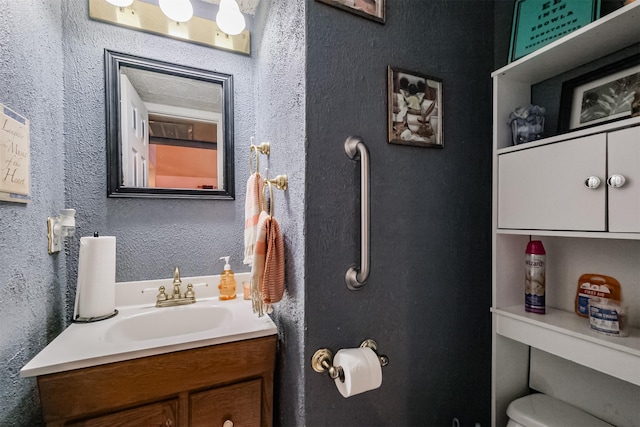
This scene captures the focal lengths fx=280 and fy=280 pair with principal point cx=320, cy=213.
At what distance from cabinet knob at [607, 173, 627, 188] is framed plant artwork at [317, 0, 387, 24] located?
798 mm

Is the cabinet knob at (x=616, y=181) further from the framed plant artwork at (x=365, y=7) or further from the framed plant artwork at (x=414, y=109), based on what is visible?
the framed plant artwork at (x=365, y=7)

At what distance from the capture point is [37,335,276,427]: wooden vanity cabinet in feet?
2.47

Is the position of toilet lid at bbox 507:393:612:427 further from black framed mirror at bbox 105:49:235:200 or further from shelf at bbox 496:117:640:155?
black framed mirror at bbox 105:49:235:200

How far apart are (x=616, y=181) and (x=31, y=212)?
166 cm

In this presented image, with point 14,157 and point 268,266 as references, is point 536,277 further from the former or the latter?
point 14,157

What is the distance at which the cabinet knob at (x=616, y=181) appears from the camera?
695 millimetres

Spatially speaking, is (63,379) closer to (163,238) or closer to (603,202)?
(163,238)

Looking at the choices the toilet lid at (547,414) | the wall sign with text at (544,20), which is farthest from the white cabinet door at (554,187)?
the toilet lid at (547,414)

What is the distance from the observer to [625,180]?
2.28 ft

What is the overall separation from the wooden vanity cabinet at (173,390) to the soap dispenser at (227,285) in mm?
399

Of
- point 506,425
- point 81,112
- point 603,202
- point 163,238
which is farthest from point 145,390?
point 603,202

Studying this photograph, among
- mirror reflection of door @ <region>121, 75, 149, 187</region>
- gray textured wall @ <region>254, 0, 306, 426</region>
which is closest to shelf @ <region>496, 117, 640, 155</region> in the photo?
gray textured wall @ <region>254, 0, 306, 426</region>

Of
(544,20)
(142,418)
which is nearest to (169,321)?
(142,418)

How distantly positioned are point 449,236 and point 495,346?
42 cm
